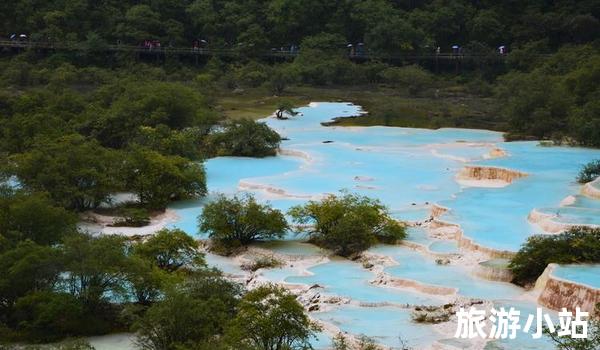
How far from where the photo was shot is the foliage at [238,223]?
23.6 metres

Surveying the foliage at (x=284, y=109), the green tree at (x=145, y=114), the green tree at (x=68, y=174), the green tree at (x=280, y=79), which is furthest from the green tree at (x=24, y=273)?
the green tree at (x=280, y=79)

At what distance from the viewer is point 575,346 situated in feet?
44.1

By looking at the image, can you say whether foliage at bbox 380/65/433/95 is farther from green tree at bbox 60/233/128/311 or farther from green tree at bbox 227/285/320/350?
green tree at bbox 227/285/320/350

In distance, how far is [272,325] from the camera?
15.7 meters

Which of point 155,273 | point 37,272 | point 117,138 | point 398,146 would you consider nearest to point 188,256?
point 155,273

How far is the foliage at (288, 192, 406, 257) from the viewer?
23.1 meters

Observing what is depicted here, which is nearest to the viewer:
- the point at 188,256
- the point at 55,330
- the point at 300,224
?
the point at 55,330

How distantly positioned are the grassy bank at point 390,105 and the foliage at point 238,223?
22.0 m

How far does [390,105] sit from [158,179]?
25609mm

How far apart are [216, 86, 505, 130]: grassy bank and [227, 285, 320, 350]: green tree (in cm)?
2983

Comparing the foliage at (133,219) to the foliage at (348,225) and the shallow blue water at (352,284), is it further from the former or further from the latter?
the shallow blue water at (352,284)

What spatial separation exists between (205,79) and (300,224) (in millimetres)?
33947

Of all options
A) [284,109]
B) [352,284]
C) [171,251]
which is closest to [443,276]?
[352,284]

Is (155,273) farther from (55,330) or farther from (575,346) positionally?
(575,346)
